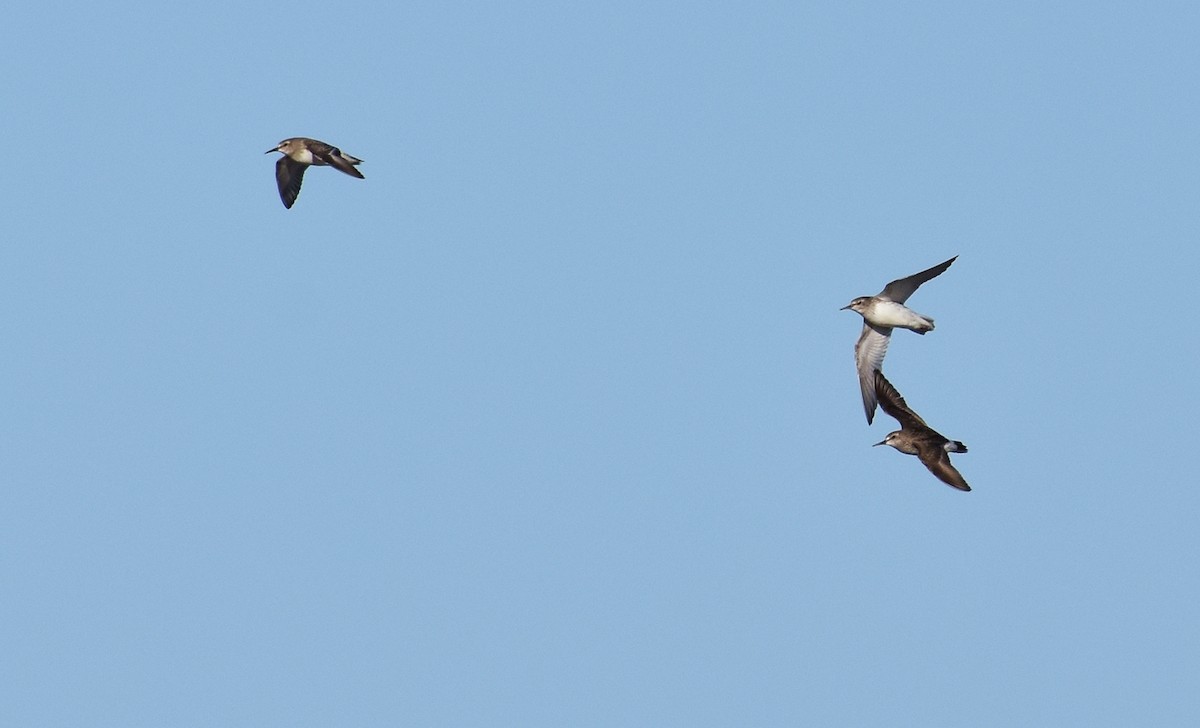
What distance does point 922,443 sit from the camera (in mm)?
41188

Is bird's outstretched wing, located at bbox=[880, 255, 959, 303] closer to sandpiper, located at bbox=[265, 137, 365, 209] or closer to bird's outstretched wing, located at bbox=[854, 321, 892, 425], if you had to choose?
bird's outstretched wing, located at bbox=[854, 321, 892, 425]

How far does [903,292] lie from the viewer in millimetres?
43406

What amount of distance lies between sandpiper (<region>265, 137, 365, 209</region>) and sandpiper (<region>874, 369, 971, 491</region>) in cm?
1287

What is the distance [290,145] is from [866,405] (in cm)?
1565

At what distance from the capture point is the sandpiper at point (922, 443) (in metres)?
40.8

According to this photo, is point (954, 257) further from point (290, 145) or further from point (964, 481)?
point (290, 145)

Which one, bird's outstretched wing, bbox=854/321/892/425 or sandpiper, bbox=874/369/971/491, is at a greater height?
bird's outstretched wing, bbox=854/321/892/425

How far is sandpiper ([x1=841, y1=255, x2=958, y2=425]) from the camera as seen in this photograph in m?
42.5

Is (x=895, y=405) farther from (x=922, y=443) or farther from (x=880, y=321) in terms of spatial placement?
(x=880, y=321)

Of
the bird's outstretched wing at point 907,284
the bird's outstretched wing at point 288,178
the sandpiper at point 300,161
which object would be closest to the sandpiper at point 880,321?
the bird's outstretched wing at point 907,284

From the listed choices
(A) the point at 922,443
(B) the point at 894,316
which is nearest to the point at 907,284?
(B) the point at 894,316

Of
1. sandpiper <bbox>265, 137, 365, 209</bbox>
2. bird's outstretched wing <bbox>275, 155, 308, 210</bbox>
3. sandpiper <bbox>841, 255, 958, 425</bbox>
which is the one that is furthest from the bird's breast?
bird's outstretched wing <bbox>275, 155, 308, 210</bbox>

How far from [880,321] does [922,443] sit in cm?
356

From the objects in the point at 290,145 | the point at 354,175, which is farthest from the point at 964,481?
the point at 290,145
